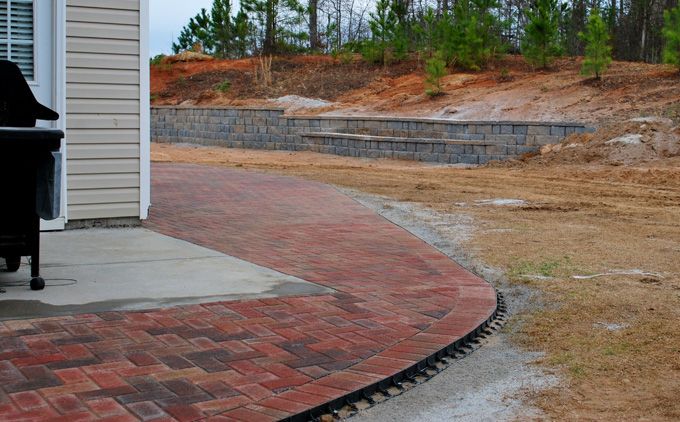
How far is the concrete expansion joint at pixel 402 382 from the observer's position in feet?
11.7

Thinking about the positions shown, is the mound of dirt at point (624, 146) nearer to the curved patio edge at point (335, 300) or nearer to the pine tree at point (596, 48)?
the pine tree at point (596, 48)

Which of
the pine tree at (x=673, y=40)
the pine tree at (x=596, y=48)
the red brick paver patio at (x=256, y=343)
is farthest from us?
the pine tree at (x=596, y=48)

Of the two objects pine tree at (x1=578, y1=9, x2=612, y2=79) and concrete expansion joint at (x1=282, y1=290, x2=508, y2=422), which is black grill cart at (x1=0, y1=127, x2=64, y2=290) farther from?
pine tree at (x1=578, y1=9, x2=612, y2=79)

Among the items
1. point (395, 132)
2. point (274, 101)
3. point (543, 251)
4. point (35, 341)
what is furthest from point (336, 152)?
point (35, 341)

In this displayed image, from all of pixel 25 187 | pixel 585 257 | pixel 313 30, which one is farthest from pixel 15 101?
pixel 313 30

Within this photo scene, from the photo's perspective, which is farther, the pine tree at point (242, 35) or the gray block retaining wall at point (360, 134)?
the pine tree at point (242, 35)

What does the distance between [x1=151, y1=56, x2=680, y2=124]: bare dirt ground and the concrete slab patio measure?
545 inches

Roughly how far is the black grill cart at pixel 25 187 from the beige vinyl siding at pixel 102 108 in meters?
2.63

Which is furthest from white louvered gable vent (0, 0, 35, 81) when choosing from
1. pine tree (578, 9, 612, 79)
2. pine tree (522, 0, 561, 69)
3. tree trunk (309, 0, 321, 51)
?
tree trunk (309, 0, 321, 51)

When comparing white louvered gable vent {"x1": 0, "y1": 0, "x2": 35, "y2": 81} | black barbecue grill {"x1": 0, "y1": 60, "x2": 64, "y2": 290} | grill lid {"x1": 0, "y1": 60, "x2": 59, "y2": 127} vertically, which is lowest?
black barbecue grill {"x1": 0, "y1": 60, "x2": 64, "y2": 290}

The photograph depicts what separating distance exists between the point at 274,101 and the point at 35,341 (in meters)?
24.2

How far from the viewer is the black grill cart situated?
16.9 ft

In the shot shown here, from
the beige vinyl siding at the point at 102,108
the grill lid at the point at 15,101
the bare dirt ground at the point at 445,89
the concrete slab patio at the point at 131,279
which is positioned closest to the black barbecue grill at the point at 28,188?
the concrete slab patio at the point at 131,279

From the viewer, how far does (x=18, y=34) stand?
733 centimetres
